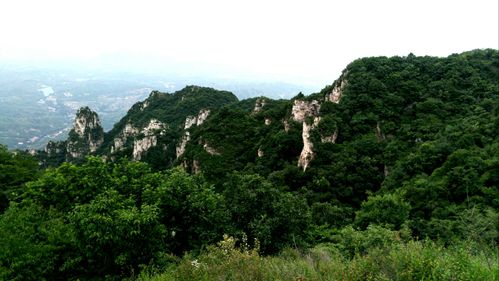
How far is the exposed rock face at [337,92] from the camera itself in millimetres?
42109

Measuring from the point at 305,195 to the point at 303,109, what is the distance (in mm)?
14076

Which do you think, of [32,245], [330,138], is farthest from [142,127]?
[32,245]

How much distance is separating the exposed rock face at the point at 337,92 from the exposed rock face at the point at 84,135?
5235 cm

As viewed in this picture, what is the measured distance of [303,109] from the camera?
41.5 m

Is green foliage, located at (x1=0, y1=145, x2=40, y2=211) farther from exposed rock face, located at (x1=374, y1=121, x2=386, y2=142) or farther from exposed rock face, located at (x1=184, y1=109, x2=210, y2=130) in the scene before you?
exposed rock face, located at (x1=184, y1=109, x2=210, y2=130)

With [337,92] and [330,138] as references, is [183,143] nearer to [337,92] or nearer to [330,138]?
[337,92]

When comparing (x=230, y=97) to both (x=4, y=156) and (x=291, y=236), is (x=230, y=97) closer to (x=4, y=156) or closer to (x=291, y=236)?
(x=4, y=156)

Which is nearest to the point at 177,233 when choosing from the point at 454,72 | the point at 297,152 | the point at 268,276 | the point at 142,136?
the point at 268,276

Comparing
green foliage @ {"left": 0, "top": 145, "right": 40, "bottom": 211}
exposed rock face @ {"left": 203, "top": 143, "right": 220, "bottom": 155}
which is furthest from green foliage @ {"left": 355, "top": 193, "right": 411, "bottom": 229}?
exposed rock face @ {"left": 203, "top": 143, "right": 220, "bottom": 155}

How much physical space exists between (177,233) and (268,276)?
814 centimetres

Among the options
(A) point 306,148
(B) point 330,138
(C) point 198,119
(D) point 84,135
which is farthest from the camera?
(D) point 84,135

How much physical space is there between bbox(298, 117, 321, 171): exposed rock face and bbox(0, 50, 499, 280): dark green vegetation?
0.14 metres

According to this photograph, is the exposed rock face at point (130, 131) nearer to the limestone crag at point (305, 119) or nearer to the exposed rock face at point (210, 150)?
the exposed rock face at point (210, 150)

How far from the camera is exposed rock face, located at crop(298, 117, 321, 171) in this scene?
35.1m
